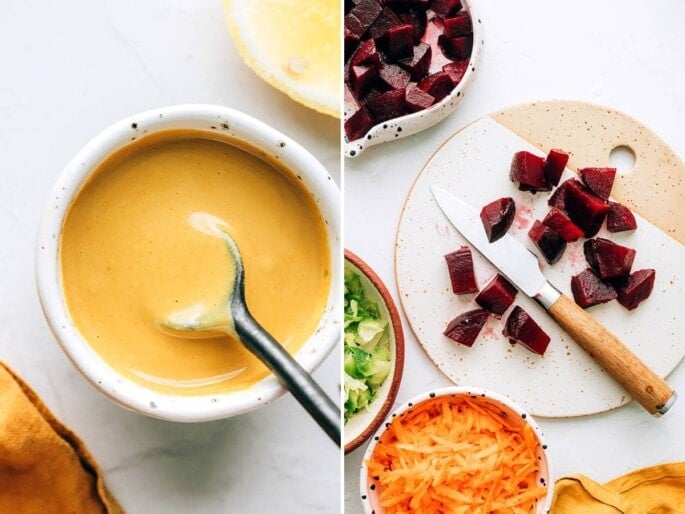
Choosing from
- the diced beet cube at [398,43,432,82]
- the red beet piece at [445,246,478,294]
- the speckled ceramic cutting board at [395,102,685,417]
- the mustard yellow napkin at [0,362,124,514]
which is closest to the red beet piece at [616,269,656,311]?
the speckled ceramic cutting board at [395,102,685,417]

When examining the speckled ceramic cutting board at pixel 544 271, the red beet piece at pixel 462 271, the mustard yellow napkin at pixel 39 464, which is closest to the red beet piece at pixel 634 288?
the speckled ceramic cutting board at pixel 544 271

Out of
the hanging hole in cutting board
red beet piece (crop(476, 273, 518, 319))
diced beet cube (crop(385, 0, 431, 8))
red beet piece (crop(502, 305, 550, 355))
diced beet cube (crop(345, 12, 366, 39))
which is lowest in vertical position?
red beet piece (crop(502, 305, 550, 355))

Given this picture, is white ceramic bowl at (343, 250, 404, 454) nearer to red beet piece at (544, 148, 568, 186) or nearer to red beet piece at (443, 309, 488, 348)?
red beet piece at (443, 309, 488, 348)

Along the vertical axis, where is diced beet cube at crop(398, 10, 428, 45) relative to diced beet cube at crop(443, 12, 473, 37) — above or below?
below

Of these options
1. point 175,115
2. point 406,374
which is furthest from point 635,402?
point 175,115

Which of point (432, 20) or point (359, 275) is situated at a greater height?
point (432, 20)

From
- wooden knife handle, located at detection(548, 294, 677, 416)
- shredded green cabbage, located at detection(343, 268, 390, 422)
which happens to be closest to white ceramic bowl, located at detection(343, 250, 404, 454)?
shredded green cabbage, located at detection(343, 268, 390, 422)

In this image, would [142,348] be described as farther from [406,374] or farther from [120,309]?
[406,374]

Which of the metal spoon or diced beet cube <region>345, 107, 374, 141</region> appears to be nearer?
the metal spoon
